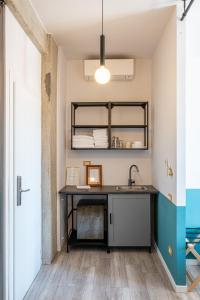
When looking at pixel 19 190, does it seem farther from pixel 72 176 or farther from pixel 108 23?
pixel 108 23

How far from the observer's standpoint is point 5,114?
1.97 meters

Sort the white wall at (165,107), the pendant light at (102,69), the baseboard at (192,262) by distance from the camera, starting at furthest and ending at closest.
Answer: the baseboard at (192,262) < the white wall at (165,107) < the pendant light at (102,69)

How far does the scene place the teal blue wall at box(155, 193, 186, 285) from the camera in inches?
94.0

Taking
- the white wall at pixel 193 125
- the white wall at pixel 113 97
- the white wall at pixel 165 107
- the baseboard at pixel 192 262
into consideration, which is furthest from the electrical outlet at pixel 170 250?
the white wall at pixel 113 97

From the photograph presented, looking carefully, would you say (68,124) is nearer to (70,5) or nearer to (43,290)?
(70,5)

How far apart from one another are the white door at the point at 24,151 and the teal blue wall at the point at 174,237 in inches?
59.8

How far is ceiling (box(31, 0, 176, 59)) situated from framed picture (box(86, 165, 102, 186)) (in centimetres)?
179

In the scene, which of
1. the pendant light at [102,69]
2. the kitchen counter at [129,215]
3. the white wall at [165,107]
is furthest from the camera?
the kitchen counter at [129,215]

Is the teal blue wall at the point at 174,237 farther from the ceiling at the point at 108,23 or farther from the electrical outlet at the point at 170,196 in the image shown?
the ceiling at the point at 108,23

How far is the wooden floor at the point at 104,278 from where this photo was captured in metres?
2.36

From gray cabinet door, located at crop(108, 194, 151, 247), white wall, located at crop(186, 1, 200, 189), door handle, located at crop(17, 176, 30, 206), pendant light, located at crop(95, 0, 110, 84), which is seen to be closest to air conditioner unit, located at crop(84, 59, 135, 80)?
white wall, located at crop(186, 1, 200, 189)

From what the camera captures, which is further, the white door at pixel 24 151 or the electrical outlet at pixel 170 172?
the electrical outlet at pixel 170 172

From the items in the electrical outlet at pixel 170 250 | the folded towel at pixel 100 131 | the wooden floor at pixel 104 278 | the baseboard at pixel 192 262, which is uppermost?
the folded towel at pixel 100 131

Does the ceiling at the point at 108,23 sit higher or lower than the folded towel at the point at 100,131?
higher
